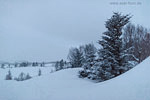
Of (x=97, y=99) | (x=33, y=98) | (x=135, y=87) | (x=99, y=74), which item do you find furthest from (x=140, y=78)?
(x=99, y=74)

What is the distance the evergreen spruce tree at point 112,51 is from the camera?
7.07 m

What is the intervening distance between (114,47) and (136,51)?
14.0 ft

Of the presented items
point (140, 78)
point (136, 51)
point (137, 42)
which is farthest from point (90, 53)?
point (140, 78)

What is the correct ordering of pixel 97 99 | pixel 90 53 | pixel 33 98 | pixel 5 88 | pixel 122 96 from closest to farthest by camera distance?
pixel 122 96
pixel 97 99
pixel 33 98
pixel 5 88
pixel 90 53

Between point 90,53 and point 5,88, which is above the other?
point 90,53

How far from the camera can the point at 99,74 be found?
711 cm

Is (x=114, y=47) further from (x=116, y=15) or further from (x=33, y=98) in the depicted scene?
(x=33, y=98)

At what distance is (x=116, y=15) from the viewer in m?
7.86

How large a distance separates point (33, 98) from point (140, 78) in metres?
3.43

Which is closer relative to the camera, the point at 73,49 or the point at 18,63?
the point at 18,63

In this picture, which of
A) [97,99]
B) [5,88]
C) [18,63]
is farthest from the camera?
[18,63]

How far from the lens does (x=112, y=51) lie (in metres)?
7.48

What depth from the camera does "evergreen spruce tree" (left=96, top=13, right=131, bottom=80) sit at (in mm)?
7074

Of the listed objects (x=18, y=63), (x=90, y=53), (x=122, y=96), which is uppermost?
(x=90, y=53)
